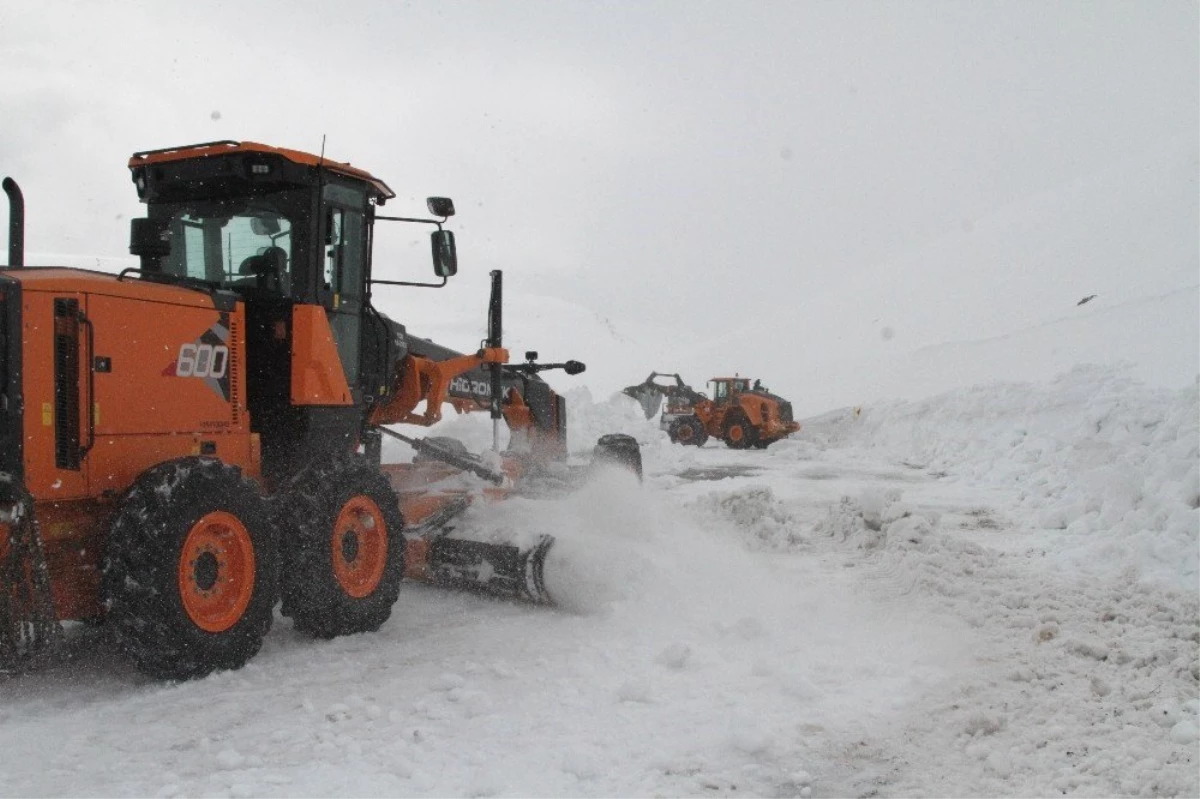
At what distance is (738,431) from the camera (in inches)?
1030

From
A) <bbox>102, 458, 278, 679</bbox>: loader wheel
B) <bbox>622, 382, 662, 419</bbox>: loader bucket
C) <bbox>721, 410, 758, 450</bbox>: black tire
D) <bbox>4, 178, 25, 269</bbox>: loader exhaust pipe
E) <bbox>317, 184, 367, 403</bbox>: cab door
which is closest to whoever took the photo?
<bbox>102, 458, 278, 679</bbox>: loader wheel

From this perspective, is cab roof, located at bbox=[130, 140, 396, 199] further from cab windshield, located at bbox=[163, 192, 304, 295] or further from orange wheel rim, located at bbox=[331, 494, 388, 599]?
orange wheel rim, located at bbox=[331, 494, 388, 599]

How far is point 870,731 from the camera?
4.09 m

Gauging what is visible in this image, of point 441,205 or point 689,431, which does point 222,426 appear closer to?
point 441,205

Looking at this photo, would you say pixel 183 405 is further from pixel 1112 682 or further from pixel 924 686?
pixel 1112 682

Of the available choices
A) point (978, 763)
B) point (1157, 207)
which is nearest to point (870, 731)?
point (978, 763)

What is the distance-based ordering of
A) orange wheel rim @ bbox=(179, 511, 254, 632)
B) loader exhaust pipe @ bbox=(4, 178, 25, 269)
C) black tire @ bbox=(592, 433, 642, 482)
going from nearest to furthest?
orange wheel rim @ bbox=(179, 511, 254, 632), loader exhaust pipe @ bbox=(4, 178, 25, 269), black tire @ bbox=(592, 433, 642, 482)

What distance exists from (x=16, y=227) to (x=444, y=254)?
99.0 inches

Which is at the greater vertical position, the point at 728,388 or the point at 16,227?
the point at 16,227

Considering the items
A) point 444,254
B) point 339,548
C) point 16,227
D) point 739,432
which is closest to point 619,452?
point 444,254

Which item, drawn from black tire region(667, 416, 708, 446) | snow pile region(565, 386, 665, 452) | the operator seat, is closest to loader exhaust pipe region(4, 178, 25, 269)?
the operator seat

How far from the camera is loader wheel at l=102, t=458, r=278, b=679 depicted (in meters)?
4.25

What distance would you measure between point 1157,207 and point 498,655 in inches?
2447

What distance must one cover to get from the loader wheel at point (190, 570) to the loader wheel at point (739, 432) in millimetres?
21824
